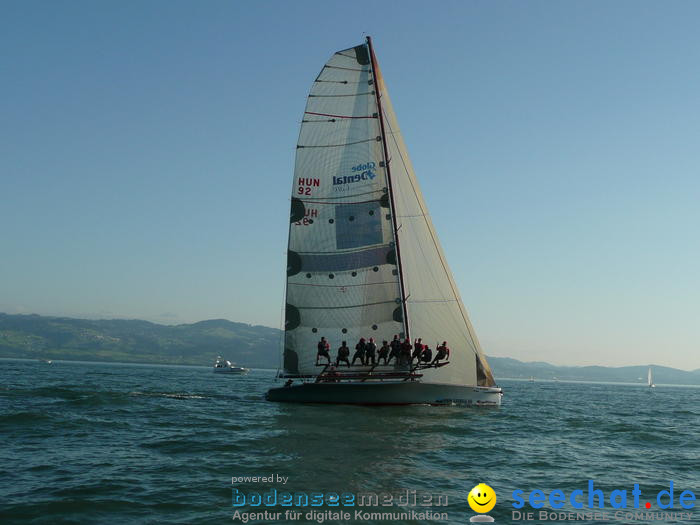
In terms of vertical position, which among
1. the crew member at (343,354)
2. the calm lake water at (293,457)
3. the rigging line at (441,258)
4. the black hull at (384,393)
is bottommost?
the calm lake water at (293,457)

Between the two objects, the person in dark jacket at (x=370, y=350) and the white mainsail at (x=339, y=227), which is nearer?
the person in dark jacket at (x=370, y=350)

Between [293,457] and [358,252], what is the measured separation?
642 inches

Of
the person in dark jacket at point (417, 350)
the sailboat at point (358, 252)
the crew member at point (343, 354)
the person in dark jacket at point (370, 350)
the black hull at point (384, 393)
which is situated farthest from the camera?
the sailboat at point (358, 252)

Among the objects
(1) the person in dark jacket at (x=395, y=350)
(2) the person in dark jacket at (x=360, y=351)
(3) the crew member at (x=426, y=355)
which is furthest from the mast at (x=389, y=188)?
(2) the person in dark jacket at (x=360, y=351)

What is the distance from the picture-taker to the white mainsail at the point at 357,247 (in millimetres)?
30703

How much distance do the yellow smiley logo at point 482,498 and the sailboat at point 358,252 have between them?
54.8 ft

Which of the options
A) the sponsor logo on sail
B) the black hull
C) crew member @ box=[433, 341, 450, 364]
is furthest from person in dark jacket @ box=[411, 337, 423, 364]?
the sponsor logo on sail

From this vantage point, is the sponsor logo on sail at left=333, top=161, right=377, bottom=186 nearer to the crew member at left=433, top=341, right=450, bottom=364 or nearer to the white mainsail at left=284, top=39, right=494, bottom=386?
the white mainsail at left=284, top=39, right=494, bottom=386

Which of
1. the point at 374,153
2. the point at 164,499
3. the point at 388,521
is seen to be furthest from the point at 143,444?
the point at 374,153

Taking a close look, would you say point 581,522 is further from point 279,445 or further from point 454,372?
A: point 454,372

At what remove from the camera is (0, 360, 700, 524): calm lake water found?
11.3 m

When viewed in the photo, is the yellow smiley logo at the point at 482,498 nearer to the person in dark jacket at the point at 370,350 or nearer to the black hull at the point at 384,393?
the black hull at the point at 384,393

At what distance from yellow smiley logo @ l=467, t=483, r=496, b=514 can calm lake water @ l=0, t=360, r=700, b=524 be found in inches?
7.3

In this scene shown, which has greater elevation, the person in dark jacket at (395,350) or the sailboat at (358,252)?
the sailboat at (358,252)
